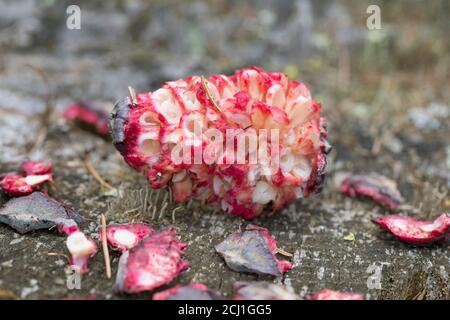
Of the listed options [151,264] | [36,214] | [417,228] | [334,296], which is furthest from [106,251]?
[417,228]

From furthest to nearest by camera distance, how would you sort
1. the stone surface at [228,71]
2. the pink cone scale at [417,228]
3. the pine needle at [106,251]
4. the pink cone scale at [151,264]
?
the pink cone scale at [417,228]
the stone surface at [228,71]
the pine needle at [106,251]
the pink cone scale at [151,264]

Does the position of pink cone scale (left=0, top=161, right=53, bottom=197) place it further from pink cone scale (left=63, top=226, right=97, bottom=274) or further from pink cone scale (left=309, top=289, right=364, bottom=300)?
pink cone scale (left=309, top=289, right=364, bottom=300)

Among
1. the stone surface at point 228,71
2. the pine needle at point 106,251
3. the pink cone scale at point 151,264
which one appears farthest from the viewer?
the stone surface at point 228,71

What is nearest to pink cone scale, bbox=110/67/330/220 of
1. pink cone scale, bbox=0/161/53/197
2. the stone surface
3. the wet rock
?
the stone surface

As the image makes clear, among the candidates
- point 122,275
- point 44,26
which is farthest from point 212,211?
point 44,26

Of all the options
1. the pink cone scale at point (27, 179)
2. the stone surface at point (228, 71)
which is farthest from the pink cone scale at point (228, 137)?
the pink cone scale at point (27, 179)

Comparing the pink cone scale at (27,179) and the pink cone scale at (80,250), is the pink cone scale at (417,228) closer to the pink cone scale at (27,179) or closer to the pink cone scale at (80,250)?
the pink cone scale at (80,250)

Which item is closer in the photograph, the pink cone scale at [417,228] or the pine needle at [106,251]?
the pine needle at [106,251]

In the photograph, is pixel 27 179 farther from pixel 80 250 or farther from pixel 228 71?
pixel 228 71
